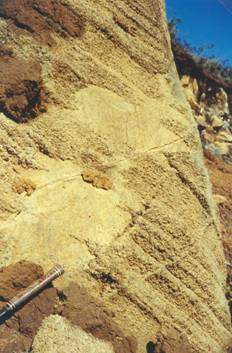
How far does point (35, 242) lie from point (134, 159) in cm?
165

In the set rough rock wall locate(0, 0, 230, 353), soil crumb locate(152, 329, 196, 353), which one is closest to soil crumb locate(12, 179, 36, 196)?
rough rock wall locate(0, 0, 230, 353)

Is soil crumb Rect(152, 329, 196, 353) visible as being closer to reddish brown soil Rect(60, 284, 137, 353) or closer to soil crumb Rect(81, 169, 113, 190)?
reddish brown soil Rect(60, 284, 137, 353)

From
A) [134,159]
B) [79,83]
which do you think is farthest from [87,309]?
[79,83]

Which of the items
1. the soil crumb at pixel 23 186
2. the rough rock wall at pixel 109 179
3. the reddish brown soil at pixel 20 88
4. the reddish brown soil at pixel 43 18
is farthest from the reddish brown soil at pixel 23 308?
the reddish brown soil at pixel 43 18

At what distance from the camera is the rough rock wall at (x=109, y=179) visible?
518 centimetres

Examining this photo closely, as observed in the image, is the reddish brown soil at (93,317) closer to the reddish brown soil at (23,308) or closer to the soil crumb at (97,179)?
the reddish brown soil at (23,308)

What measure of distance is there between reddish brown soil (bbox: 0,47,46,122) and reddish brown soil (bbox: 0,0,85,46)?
1.31 ft

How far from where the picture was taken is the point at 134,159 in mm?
5902

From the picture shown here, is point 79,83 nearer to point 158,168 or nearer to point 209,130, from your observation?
point 158,168

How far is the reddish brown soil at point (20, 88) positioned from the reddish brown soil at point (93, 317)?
2085mm

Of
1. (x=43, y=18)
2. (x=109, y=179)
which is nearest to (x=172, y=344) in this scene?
(x=109, y=179)

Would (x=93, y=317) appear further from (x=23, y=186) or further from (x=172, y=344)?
(x=23, y=186)

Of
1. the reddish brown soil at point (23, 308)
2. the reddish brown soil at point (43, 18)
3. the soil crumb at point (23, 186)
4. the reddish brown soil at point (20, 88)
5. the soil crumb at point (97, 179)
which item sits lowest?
the reddish brown soil at point (23, 308)

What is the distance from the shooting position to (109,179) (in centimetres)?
573
